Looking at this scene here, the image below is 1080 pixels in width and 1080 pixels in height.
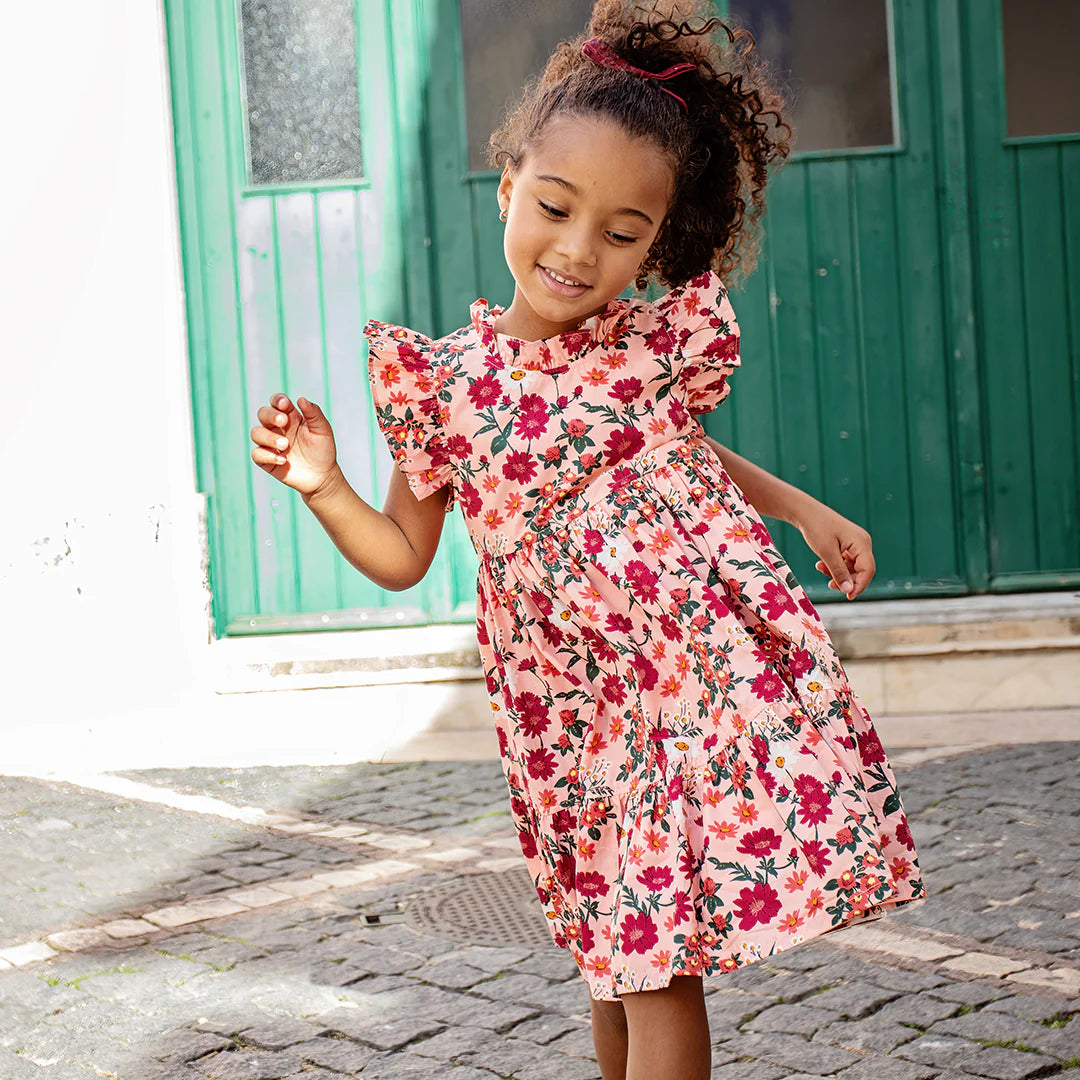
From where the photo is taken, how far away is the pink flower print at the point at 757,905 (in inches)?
73.5

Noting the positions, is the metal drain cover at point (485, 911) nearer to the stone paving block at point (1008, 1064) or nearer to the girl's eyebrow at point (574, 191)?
the stone paving block at point (1008, 1064)

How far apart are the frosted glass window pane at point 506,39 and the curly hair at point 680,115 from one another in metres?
3.44

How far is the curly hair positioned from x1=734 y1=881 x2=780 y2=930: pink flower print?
1.04 m

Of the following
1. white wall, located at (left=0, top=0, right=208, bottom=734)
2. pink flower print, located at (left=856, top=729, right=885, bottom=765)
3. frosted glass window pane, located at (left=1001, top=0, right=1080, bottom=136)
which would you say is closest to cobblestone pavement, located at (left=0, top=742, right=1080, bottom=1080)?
pink flower print, located at (left=856, top=729, right=885, bottom=765)

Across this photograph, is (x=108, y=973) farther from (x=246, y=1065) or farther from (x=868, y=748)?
(x=868, y=748)

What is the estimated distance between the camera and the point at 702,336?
7.27 feet

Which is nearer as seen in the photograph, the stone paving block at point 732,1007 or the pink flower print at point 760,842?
the pink flower print at point 760,842

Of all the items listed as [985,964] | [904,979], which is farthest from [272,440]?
[985,964]

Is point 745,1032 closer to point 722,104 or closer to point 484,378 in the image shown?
point 484,378

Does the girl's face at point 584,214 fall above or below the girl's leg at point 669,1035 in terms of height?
above

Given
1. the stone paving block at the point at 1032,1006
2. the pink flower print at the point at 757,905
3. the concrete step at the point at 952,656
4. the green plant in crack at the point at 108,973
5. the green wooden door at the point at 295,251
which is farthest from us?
the green wooden door at the point at 295,251

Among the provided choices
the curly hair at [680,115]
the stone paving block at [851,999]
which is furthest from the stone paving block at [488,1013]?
the curly hair at [680,115]

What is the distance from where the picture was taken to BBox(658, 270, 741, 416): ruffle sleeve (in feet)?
7.27

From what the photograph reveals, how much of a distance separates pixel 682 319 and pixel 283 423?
2.07 ft
